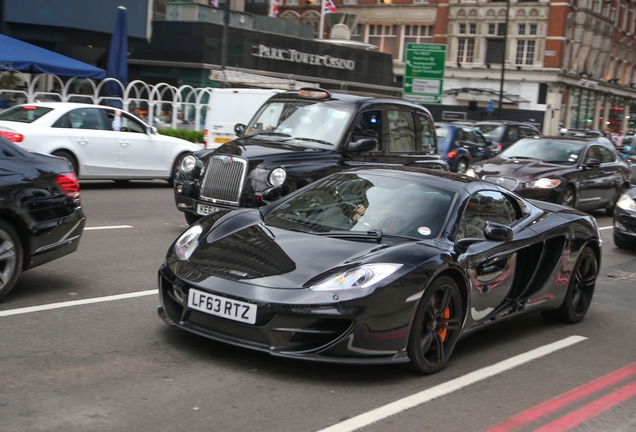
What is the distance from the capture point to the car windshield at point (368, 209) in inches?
238

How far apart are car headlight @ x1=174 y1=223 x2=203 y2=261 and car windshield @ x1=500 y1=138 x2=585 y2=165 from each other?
38.4ft

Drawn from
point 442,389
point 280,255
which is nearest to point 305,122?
point 280,255

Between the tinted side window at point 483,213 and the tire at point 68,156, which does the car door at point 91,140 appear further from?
the tinted side window at point 483,213

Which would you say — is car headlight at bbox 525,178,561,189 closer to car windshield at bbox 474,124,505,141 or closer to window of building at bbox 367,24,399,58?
car windshield at bbox 474,124,505,141

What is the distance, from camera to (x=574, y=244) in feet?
24.3

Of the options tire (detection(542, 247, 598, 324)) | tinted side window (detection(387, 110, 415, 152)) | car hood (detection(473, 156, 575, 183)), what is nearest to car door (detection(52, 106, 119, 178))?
tinted side window (detection(387, 110, 415, 152))

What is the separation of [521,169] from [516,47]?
176 feet

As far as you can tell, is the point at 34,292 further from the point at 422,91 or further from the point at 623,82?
the point at 623,82

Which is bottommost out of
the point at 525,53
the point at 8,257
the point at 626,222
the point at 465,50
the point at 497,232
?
the point at 8,257

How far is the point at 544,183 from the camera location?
1552cm

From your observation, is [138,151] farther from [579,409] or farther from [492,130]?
[492,130]

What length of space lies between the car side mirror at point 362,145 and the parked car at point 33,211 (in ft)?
15.0

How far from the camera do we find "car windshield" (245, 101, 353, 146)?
36.9 ft

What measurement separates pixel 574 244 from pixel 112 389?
14.3ft
